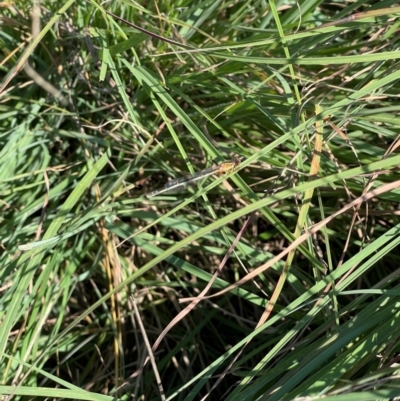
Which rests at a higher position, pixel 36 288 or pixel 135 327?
pixel 36 288

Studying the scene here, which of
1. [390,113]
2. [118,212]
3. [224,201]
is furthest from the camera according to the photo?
[224,201]

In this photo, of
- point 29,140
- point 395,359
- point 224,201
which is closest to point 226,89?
point 224,201

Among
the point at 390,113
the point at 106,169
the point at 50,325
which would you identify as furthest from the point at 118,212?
the point at 390,113

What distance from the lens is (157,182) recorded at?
1.23 meters

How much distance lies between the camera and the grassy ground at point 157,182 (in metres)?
0.98

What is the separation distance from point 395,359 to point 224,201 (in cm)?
51

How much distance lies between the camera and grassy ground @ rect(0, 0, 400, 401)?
98cm

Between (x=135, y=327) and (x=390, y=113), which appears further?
(x=135, y=327)

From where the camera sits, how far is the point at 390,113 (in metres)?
0.94

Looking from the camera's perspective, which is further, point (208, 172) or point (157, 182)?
point (157, 182)

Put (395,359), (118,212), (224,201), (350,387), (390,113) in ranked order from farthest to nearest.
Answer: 1. (224,201)
2. (118,212)
3. (390,113)
4. (395,359)
5. (350,387)

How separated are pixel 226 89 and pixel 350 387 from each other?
1.85ft


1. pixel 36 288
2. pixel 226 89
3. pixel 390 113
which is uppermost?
pixel 226 89

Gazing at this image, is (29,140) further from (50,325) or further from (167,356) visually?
(167,356)
